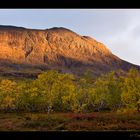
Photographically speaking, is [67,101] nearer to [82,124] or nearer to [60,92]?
[60,92]

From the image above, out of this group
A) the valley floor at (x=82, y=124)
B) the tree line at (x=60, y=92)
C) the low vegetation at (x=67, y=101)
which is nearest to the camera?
the valley floor at (x=82, y=124)

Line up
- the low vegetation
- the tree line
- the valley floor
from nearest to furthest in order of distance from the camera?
the valley floor, the low vegetation, the tree line

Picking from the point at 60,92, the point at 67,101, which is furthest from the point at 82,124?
the point at 67,101

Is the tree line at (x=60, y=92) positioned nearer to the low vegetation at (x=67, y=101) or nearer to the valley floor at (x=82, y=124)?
the low vegetation at (x=67, y=101)

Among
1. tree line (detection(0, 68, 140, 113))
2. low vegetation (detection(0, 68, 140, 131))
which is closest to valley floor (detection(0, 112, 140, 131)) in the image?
low vegetation (detection(0, 68, 140, 131))

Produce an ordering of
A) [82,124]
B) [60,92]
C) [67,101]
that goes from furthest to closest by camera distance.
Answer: [67,101], [60,92], [82,124]

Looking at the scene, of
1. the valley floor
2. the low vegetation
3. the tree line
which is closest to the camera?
the valley floor

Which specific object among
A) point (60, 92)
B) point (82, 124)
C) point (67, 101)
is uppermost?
point (60, 92)

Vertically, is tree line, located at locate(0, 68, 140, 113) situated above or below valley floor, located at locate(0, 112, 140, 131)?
above

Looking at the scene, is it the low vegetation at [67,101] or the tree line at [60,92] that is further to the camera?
the tree line at [60,92]

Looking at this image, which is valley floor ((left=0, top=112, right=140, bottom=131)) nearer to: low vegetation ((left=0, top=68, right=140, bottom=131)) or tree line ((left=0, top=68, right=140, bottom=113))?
low vegetation ((left=0, top=68, right=140, bottom=131))

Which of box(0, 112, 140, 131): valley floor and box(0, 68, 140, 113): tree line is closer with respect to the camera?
box(0, 112, 140, 131): valley floor

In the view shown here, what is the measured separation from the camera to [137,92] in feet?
137

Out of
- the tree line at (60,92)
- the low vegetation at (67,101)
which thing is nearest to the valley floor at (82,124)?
the low vegetation at (67,101)
